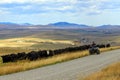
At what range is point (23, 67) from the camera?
25.9 metres

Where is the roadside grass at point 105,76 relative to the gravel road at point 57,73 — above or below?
above

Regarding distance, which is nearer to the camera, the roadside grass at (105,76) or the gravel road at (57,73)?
the roadside grass at (105,76)

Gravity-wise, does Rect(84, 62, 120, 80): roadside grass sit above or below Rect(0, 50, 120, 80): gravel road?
above

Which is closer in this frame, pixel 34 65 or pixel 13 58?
pixel 34 65

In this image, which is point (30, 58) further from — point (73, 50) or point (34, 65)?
point (73, 50)

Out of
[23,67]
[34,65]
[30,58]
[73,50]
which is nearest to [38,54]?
[30,58]

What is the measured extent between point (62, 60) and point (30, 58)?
3.08 meters

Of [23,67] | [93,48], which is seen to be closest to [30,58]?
[23,67]

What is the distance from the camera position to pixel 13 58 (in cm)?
3384

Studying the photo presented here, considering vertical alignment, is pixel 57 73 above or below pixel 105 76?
below

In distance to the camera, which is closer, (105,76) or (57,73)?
(105,76)

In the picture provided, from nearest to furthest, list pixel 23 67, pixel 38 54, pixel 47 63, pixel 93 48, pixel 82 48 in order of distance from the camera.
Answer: pixel 23 67, pixel 47 63, pixel 38 54, pixel 93 48, pixel 82 48

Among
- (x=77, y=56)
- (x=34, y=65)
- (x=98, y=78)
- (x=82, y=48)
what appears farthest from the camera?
(x=82, y=48)

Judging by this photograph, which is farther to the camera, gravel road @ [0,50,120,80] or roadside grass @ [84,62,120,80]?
gravel road @ [0,50,120,80]
